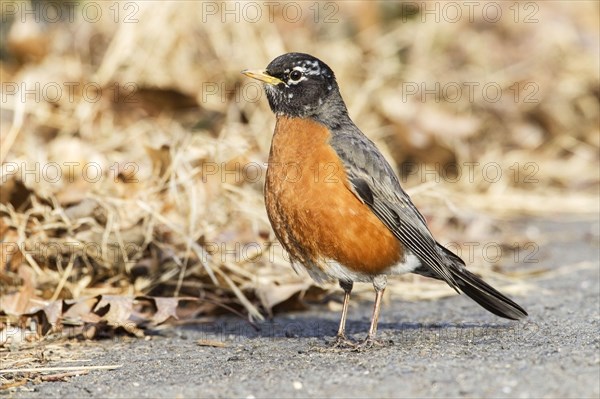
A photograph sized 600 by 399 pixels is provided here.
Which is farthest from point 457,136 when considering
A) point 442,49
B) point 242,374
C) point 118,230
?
point 242,374

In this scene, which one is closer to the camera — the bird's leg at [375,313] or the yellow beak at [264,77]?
the bird's leg at [375,313]

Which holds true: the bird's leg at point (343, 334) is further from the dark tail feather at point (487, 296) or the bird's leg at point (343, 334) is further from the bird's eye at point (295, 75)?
the bird's eye at point (295, 75)

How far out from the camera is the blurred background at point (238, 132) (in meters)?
5.57

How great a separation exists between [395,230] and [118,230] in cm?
183

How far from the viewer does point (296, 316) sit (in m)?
5.60

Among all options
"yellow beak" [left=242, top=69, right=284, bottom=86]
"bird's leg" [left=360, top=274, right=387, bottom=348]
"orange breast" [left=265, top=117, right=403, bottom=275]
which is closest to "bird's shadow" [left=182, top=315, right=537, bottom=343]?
"bird's leg" [left=360, top=274, right=387, bottom=348]

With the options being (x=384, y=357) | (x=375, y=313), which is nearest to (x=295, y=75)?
(x=375, y=313)

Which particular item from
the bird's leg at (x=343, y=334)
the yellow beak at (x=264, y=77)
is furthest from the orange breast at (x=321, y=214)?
the yellow beak at (x=264, y=77)

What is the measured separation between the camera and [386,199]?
4758mm

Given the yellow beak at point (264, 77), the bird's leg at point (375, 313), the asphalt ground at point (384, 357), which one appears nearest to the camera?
the asphalt ground at point (384, 357)

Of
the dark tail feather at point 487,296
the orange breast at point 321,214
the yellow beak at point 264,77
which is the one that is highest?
the yellow beak at point 264,77

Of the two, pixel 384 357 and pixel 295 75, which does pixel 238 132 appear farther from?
pixel 384 357

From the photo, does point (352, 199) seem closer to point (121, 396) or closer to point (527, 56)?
point (121, 396)

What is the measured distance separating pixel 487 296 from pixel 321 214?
40.9 inches
